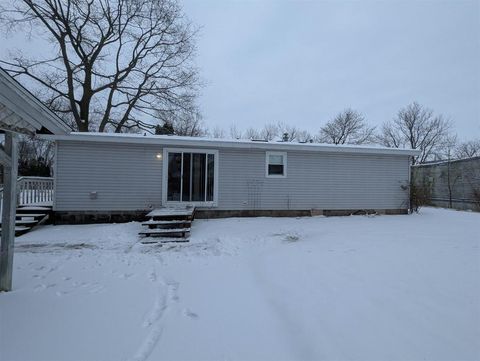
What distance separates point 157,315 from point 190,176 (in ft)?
A: 23.0

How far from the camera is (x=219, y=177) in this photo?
33.5 feet

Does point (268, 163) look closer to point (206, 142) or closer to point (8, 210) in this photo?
point (206, 142)

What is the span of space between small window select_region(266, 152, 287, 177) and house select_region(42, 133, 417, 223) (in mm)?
36

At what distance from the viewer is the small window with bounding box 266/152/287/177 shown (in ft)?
34.8

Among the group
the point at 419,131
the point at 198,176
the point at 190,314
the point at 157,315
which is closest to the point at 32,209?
the point at 198,176

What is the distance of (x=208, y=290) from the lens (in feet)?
13.1

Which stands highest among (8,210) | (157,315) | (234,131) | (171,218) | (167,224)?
(234,131)

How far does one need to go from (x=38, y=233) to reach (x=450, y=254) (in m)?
9.71

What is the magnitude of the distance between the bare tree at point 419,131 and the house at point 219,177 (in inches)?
992

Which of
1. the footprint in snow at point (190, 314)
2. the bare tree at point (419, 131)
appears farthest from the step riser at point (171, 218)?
the bare tree at point (419, 131)

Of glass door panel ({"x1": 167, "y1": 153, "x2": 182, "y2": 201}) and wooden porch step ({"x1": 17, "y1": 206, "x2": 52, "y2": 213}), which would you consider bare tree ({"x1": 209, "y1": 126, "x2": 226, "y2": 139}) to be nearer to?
glass door panel ({"x1": 167, "y1": 153, "x2": 182, "y2": 201})

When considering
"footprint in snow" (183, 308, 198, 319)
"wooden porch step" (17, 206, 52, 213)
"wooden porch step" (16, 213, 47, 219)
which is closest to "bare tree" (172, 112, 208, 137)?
"wooden porch step" (17, 206, 52, 213)

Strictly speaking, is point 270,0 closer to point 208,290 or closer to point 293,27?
point 293,27

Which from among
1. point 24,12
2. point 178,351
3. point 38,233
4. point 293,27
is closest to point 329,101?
point 293,27
